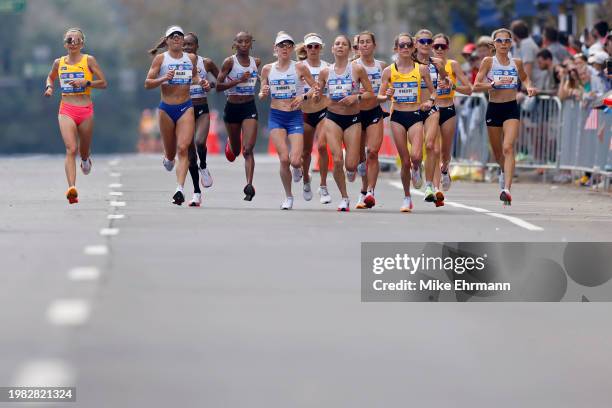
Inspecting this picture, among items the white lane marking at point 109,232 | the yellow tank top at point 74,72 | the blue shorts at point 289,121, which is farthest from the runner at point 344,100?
the white lane marking at point 109,232

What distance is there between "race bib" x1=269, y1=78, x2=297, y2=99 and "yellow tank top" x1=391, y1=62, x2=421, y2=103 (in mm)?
1044

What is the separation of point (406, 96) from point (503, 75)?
1361mm

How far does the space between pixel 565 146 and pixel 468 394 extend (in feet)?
64.2

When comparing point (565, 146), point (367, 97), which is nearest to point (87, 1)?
point (565, 146)

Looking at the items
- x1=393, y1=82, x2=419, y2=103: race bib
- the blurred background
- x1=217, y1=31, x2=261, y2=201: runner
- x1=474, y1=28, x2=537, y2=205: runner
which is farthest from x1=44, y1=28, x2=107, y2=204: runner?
the blurred background

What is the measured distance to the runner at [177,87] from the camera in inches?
798

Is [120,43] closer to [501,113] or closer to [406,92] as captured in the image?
[501,113]

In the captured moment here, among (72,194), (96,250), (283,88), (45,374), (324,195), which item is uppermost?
(283,88)

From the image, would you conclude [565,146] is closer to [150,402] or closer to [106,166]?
[106,166]

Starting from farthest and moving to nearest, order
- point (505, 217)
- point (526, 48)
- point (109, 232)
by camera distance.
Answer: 1. point (526, 48)
2. point (505, 217)
3. point (109, 232)

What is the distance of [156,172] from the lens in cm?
3253

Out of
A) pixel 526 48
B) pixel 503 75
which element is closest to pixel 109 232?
pixel 503 75

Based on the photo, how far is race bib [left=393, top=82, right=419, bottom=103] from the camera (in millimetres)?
19891

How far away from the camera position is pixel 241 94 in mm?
20766
